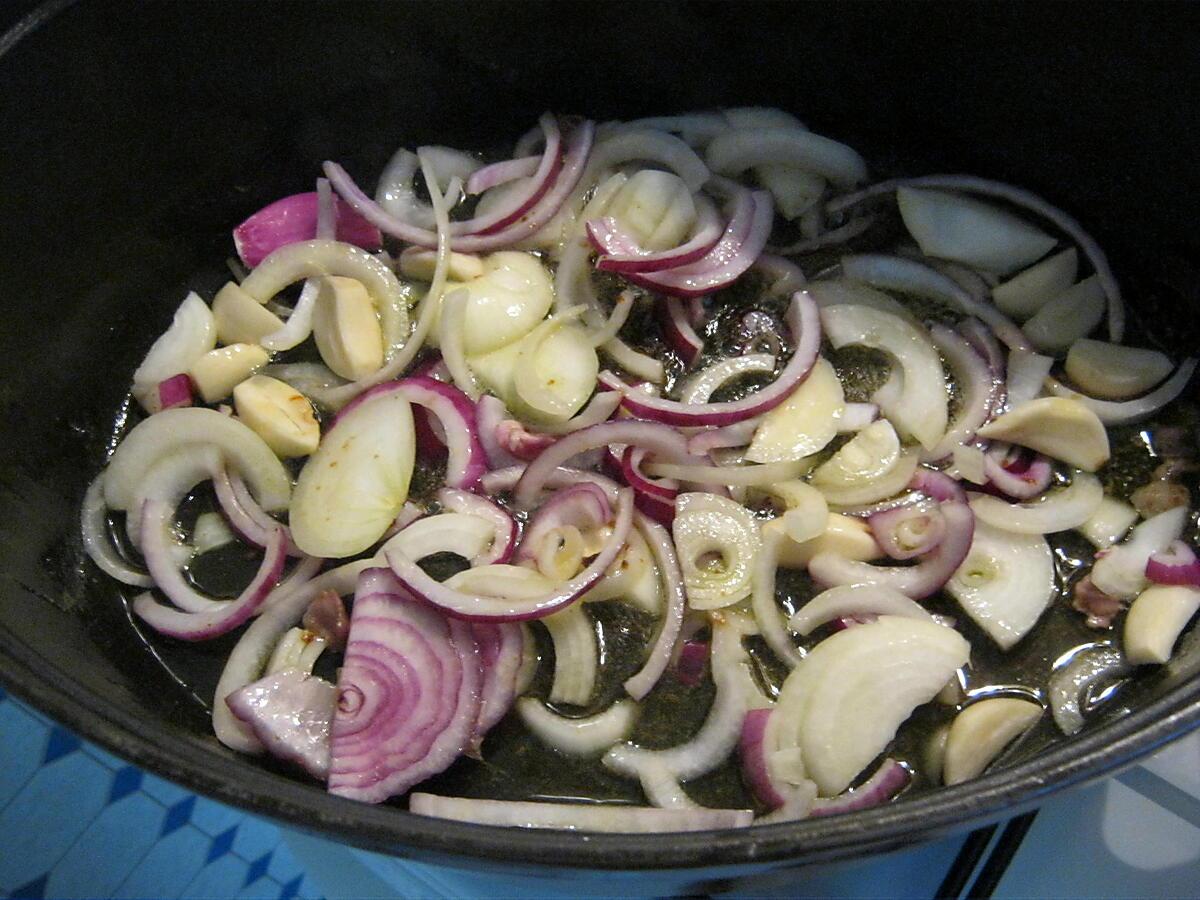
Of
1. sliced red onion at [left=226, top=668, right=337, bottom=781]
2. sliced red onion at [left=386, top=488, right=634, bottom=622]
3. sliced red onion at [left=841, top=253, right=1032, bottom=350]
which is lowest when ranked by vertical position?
sliced red onion at [left=226, top=668, right=337, bottom=781]

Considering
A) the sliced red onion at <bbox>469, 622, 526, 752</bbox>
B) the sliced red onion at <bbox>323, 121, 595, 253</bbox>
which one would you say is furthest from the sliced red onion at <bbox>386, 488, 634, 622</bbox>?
the sliced red onion at <bbox>323, 121, 595, 253</bbox>

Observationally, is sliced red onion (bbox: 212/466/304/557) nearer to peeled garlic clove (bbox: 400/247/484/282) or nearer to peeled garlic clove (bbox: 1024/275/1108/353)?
peeled garlic clove (bbox: 400/247/484/282)

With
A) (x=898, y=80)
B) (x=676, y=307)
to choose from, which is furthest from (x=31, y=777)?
(x=898, y=80)

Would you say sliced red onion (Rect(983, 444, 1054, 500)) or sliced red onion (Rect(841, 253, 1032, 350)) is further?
sliced red onion (Rect(841, 253, 1032, 350))

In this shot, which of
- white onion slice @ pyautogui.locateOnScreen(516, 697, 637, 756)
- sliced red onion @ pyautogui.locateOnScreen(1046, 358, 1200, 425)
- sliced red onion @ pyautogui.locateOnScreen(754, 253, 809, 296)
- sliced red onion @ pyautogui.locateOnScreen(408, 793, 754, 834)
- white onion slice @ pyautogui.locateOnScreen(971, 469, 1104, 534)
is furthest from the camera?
sliced red onion @ pyautogui.locateOnScreen(754, 253, 809, 296)

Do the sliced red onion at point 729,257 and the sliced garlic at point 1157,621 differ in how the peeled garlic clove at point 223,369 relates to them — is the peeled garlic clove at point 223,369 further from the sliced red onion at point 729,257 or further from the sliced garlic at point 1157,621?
the sliced garlic at point 1157,621

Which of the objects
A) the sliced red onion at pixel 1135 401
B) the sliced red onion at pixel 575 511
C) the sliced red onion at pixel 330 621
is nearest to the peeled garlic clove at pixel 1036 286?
the sliced red onion at pixel 1135 401
